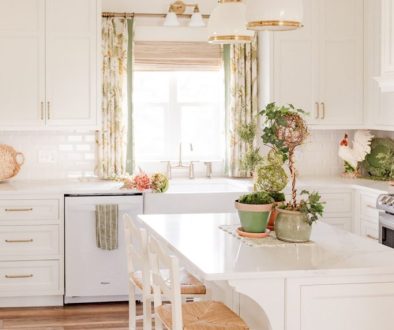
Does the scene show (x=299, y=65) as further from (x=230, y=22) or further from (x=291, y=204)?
(x=291, y=204)

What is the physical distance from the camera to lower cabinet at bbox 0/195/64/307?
5672mm

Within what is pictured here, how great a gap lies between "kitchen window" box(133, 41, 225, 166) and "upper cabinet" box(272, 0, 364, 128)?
648 millimetres

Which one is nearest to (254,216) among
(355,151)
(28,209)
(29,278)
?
(28,209)

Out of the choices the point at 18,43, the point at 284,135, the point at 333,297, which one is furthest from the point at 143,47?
the point at 333,297

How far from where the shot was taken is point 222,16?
13.0ft

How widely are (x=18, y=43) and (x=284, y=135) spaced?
3.00 m

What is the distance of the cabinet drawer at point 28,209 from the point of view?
5652mm

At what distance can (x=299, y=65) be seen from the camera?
251 inches

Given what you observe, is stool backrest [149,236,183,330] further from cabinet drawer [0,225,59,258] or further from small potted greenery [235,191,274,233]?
cabinet drawer [0,225,59,258]

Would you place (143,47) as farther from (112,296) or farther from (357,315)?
(357,315)

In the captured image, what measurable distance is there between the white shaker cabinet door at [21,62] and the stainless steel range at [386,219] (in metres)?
2.75

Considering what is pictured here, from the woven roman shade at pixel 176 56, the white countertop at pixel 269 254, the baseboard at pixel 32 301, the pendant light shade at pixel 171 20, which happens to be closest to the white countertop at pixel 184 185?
the baseboard at pixel 32 301

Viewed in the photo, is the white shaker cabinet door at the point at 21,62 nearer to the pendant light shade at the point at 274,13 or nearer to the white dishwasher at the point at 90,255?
the white dishwasher at the point at 90,255

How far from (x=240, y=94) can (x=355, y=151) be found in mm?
1127
